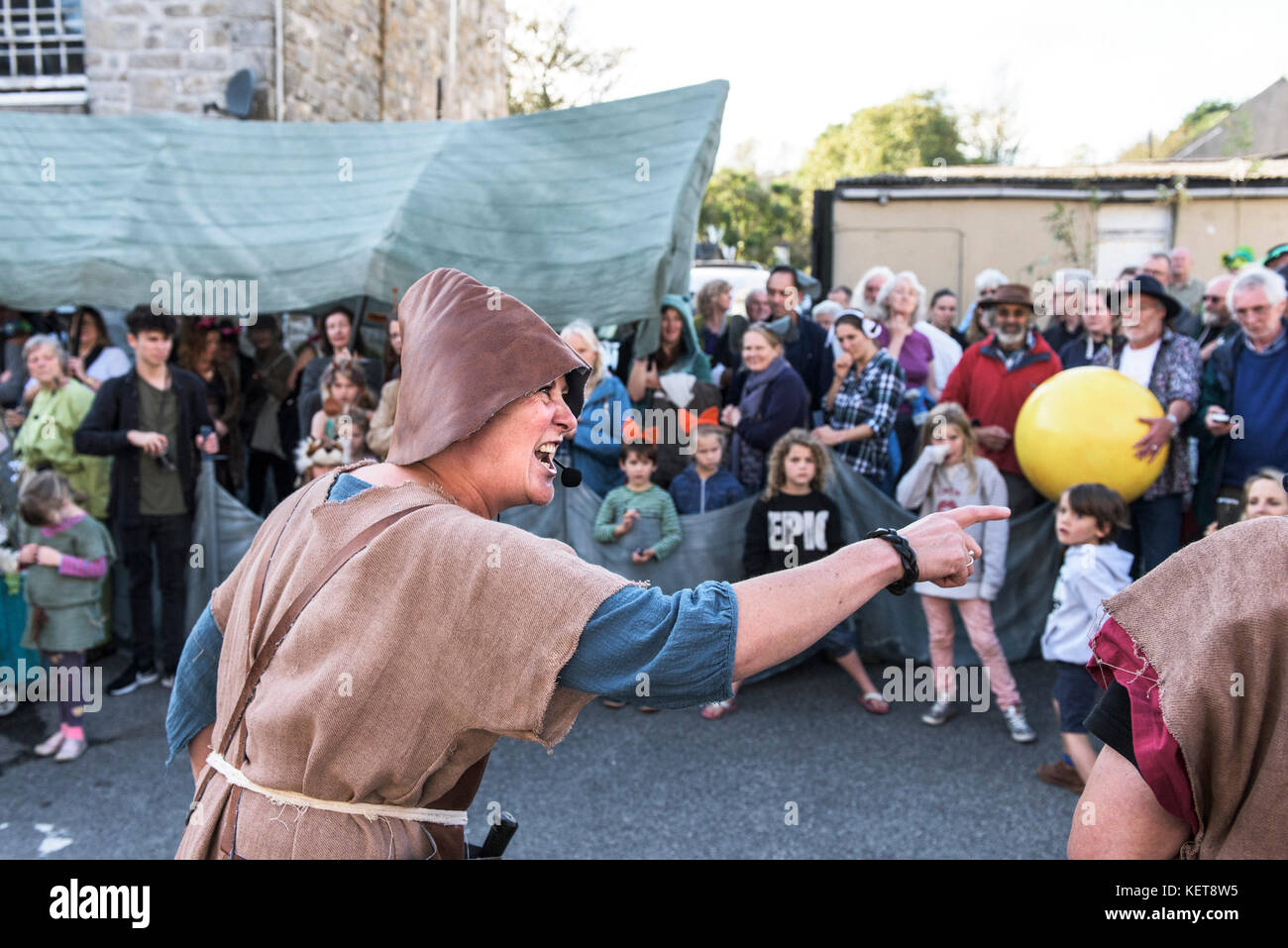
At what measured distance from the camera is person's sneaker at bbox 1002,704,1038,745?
550cm

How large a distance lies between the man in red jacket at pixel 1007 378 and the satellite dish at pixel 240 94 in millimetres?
7810

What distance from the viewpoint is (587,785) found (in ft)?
16.6

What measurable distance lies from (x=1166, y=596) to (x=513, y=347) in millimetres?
1141

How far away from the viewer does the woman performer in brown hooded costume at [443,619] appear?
162cm

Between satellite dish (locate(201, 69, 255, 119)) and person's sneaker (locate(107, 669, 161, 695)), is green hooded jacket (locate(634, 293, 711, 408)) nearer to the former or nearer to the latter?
person's sneaker (locate(107, 669, 161, 695))

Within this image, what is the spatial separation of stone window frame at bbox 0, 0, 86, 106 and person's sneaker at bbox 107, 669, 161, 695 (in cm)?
762

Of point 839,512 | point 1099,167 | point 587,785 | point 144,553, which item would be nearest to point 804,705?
point 839,512

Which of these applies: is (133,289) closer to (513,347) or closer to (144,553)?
(144,553)

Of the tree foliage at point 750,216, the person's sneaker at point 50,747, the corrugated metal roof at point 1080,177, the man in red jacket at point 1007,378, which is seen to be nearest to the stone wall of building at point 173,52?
the corrugated metal roof at point 1080,177

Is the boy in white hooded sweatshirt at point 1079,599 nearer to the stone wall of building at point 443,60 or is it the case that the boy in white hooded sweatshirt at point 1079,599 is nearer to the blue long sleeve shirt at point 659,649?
the blue long sleeve shirt at point 659,649

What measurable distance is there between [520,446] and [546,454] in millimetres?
72

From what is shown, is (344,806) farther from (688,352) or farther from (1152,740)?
(688,352)

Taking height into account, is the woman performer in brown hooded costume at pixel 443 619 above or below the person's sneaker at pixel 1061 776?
above
